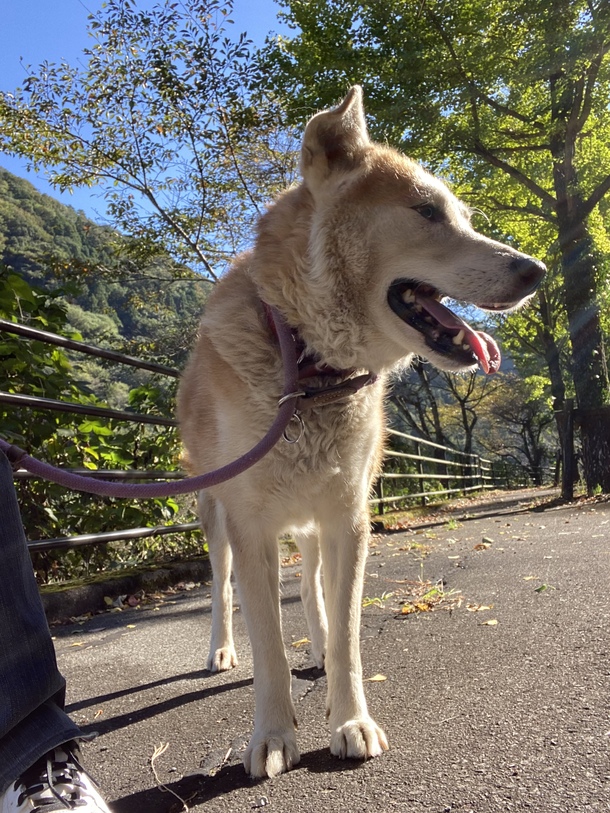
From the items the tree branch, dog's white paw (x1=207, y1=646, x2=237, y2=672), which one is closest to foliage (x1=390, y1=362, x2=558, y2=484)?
the tree branch

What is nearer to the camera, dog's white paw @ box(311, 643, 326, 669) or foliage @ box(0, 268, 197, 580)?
dog's white paw @ box(311, 643, 326, 669)

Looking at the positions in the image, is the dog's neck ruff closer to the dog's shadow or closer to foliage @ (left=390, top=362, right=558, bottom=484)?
the dog's shadow

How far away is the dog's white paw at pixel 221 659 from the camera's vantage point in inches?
107

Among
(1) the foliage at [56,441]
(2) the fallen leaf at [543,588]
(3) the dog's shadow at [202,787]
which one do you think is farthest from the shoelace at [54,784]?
(1) the foliage at [56,441]

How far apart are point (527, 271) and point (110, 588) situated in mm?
3574

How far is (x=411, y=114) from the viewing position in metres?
11.0

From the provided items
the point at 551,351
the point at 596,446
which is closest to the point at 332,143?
the point at 596,446

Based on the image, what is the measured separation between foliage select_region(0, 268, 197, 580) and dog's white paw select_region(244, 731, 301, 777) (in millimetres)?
2920

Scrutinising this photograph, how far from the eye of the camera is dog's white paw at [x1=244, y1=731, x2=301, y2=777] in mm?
1646

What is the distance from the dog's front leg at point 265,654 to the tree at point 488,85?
894 cm

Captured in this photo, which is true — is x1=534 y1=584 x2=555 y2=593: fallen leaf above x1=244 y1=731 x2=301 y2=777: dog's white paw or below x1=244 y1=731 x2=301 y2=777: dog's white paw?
below

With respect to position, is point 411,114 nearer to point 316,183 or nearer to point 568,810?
point 316,183

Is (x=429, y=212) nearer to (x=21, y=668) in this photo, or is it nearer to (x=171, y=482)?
(x=171, y=482)

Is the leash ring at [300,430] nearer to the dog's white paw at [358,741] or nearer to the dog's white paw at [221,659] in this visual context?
the dog's white paw at [358,741]
